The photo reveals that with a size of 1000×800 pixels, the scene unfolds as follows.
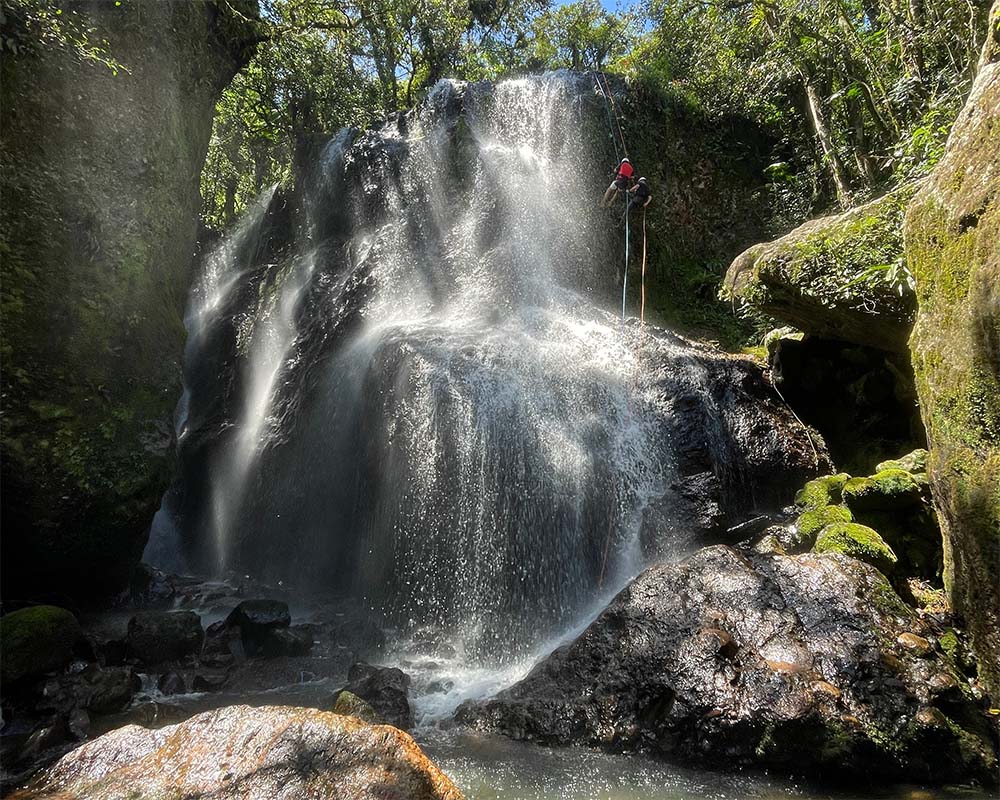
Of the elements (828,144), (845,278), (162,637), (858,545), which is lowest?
(162,637)

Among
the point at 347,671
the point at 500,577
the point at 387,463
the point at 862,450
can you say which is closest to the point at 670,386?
the point at 862,450

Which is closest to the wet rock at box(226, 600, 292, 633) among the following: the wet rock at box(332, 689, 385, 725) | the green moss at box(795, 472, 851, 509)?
the wet rock at box(332, 689, 385, 725)

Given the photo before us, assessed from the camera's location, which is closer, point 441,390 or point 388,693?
point 388,693

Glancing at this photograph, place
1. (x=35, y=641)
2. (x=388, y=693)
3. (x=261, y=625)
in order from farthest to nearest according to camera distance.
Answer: (x=261, y=625) → (x=35, y=641) → (x=388, y=693)

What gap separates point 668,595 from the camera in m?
5.41

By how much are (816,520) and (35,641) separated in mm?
8679

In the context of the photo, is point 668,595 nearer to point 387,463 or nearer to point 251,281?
point 387,463

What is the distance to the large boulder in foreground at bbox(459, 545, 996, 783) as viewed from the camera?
3.85m

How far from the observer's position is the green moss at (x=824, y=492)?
291 inches

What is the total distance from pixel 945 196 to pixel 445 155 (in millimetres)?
12896

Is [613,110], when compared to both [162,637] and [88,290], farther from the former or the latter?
[162,637]

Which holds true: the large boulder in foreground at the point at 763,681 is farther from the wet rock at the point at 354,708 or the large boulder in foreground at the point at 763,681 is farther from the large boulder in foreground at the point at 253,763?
the large boulder in foreground at the point at 253,763

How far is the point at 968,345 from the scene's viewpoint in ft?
14.1

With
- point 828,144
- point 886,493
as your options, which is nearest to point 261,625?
point 886,493
